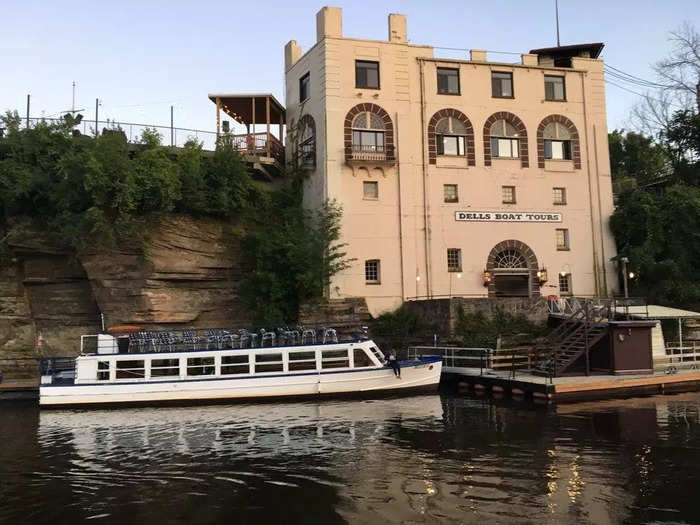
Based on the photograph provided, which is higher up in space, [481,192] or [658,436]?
[481,192]

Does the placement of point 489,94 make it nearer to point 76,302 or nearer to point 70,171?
point 70,171

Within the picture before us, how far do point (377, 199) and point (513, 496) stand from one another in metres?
28.6

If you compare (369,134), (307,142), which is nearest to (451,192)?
(369,134)

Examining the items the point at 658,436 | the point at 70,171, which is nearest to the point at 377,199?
the point at 70,171

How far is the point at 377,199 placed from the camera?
4016 centimetres

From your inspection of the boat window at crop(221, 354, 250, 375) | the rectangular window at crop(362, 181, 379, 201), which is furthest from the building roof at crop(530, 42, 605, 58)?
the boat window at crop(221, 354, 250, 375)

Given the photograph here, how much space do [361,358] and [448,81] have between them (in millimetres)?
21703

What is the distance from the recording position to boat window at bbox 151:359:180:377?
96.8ft

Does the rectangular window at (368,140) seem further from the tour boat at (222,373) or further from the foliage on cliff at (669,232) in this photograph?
the foliage on cliff at (669,232)

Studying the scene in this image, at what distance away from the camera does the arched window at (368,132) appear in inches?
1582

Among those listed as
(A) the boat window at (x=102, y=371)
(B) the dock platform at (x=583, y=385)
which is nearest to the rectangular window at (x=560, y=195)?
(B) the dock platform at (x=583, y=385)

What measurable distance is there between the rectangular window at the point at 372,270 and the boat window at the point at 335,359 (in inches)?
409

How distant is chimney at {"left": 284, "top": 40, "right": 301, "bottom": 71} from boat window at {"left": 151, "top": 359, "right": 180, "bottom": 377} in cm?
2440

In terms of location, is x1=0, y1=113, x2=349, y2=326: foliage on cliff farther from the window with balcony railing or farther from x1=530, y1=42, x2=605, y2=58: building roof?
x1=530, y1=42, x2=605, y2=58: building roof
